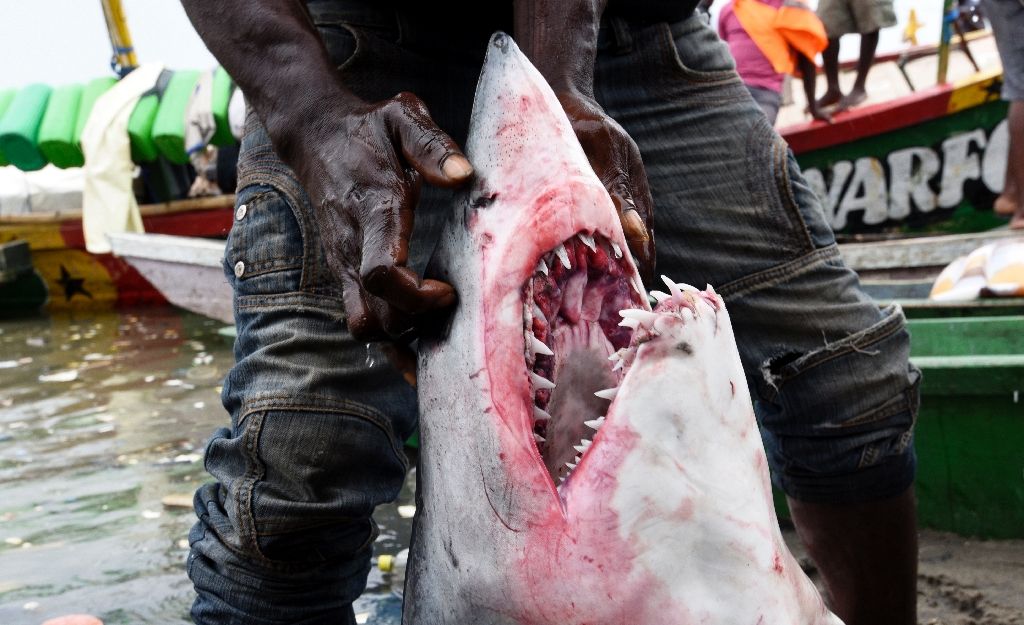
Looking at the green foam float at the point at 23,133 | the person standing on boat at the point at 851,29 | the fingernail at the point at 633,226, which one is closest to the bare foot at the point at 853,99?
the person standing on boat at the point at 851,29

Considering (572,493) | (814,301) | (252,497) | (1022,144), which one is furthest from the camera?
(1022,144)

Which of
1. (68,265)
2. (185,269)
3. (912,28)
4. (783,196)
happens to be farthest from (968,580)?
(912,28)

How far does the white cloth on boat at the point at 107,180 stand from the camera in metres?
10.7

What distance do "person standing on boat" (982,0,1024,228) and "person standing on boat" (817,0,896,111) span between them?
2855 mm

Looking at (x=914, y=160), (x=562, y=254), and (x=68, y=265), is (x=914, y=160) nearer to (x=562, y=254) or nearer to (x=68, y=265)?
(x=562, y=254)

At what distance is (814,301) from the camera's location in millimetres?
1909

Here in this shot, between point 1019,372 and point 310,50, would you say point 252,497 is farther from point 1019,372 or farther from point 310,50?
point 1019,372

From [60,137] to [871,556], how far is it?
1082cm

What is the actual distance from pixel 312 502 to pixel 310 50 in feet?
2.20

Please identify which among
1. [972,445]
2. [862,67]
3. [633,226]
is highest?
[633,226]

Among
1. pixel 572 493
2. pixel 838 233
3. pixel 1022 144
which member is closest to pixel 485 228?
pixel 572 493

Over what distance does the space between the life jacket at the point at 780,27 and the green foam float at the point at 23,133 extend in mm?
7614

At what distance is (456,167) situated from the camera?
116 centimetres

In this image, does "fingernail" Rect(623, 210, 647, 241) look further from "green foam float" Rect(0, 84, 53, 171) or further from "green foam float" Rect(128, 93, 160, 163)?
"green foam float" Rect(0, 84, 53, 171)
